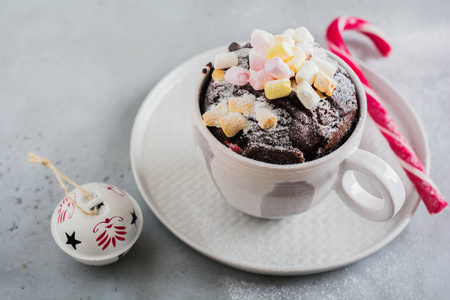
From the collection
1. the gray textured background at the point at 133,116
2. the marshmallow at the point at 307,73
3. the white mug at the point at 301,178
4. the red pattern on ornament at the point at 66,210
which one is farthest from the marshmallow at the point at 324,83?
the red pattern on ornament at the point at 66,210

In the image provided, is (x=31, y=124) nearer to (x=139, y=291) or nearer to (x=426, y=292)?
(x=139, y=291)

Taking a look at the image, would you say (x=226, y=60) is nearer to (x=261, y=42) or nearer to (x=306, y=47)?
(x=261, y=42)

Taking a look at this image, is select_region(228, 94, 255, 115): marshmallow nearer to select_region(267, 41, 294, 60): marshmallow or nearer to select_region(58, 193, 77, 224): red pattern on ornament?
select_region(267, 41, 294, 60): marshmallow

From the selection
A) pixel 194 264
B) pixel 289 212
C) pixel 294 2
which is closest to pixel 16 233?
pixel 194 264

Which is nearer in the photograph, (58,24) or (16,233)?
(16,233)

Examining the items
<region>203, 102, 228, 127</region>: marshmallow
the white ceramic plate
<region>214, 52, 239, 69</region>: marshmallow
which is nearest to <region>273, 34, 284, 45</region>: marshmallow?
<region>214, 52, 239, 69</region>: marshmallow
